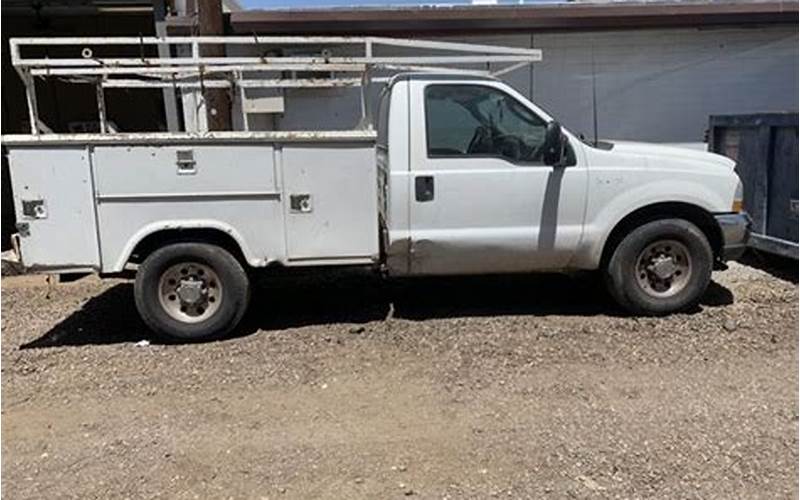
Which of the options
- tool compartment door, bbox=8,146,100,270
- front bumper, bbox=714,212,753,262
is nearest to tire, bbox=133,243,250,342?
tool compartment door, bbox=8,146,100,270

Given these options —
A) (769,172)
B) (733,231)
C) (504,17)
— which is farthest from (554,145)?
(504,17)

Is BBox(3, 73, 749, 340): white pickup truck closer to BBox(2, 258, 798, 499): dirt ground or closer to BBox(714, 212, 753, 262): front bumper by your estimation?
BBox(714, 212, 753, 262): front bumper

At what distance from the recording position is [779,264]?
7762mm

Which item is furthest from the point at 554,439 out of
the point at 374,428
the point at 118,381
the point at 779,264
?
the point at 779,264

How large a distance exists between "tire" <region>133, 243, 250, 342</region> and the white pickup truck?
11 millimetres

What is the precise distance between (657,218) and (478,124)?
1730 mm

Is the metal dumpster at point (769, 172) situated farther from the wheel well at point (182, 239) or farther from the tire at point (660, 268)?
the wheel well at point (182, 239)

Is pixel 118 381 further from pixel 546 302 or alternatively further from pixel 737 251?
pixel 737 251

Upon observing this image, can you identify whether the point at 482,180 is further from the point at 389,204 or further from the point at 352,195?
the point at 352,195

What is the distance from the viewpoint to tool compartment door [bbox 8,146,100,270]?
521 cm

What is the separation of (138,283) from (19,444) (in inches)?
67.0

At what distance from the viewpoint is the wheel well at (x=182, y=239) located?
552cm

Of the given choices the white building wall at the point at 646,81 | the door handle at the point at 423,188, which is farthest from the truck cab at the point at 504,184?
the white building wall at the point at 646,81

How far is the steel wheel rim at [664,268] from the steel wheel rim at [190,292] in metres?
3.51
